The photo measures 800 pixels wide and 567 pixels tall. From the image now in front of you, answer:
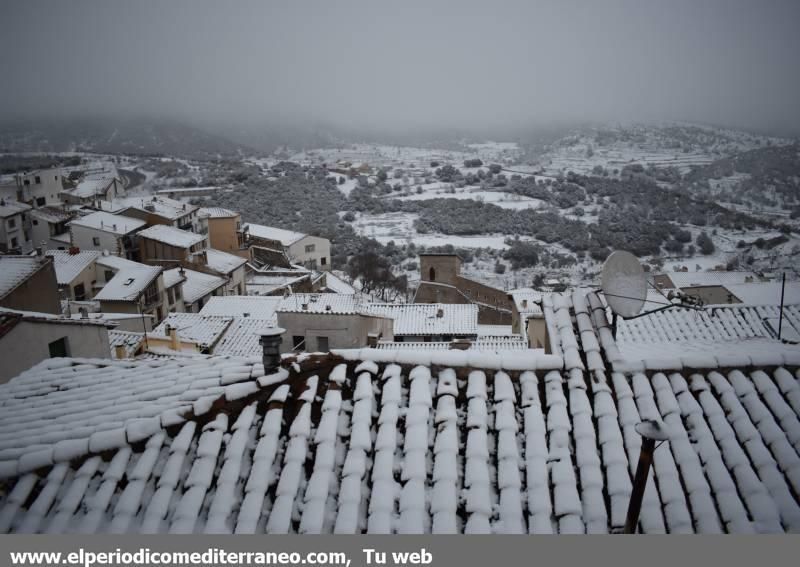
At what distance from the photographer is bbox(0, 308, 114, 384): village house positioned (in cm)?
571

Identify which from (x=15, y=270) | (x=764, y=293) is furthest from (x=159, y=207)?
(x=764, y=293)

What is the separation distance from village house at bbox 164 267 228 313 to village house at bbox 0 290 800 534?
14896mm

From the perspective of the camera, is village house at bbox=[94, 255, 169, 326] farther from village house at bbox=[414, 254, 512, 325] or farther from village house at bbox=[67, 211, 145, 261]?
village house at bbox=[414, 254, 512, 325]

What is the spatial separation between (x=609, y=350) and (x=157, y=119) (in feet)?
241

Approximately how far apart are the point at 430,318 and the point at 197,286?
7947 millimetres

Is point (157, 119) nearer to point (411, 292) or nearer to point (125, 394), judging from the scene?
point (411, 292)

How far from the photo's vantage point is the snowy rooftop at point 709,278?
18.9 metres

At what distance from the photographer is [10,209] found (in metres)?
23.4

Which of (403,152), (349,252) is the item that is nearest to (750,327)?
(349,252)

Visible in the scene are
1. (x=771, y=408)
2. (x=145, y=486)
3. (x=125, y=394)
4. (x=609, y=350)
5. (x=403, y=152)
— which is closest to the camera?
(x=145, y=486)

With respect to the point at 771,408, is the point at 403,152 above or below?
below

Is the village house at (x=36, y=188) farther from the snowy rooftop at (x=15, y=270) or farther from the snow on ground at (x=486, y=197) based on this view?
the snow on ground at (x=486, y=197)

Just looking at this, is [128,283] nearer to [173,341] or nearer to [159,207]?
[173,341]

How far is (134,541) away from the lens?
79.0 inches
